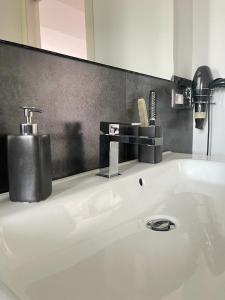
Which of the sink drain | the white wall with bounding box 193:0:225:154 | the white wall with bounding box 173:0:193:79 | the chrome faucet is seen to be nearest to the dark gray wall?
the chrome faucet

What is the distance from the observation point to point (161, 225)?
588 mm

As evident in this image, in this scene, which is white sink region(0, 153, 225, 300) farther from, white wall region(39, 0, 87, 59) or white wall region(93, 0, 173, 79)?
white wall region(93, 0, 173, 79)

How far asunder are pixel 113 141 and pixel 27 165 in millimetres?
313

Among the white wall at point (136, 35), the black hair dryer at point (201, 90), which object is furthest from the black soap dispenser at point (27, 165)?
the black hair dryer at point (201, 90)

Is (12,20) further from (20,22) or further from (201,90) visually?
(201,90)

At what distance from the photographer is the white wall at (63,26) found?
645 mm

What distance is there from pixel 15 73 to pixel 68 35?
249mm

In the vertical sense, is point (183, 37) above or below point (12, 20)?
above

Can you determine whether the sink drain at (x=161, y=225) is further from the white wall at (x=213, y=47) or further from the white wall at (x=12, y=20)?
the white wall at (x=213, y=47)

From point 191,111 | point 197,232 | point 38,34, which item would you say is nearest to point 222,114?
point 191,111

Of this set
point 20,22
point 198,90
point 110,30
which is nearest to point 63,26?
point 20,22

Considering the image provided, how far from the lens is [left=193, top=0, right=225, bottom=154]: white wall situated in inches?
47.7

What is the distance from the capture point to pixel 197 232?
0.54 meters

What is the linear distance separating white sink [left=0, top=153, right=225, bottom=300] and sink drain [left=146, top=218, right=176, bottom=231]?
0.7 inches
